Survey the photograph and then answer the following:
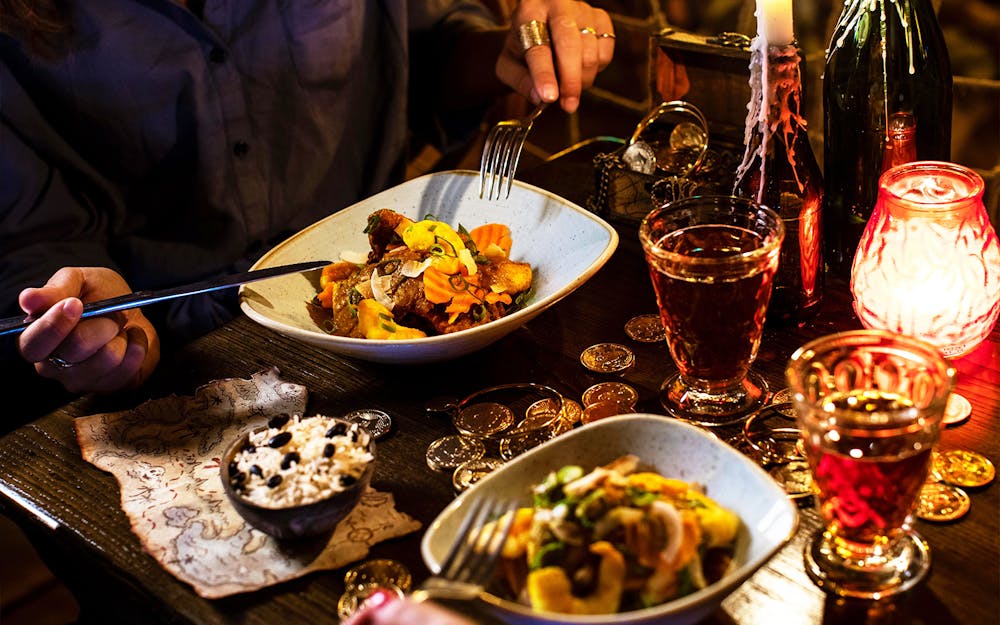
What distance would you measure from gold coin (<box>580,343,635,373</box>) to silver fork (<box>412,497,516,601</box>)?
0.38 meters

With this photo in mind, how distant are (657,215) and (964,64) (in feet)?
4.37

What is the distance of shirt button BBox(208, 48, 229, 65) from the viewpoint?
5.92ft

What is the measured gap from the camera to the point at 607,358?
1178 mm

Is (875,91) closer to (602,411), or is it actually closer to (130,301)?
(602,411)

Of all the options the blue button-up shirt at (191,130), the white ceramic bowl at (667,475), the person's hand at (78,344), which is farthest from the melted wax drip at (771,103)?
the blue button-up shirt at (191,130)

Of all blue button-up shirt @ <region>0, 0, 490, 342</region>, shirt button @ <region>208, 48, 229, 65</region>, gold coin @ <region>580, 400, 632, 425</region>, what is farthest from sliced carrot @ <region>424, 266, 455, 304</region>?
shirt button @ <region>208, 48, 229, 65</region>

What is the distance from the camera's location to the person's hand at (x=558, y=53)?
1.53m

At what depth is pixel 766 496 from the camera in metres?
0.77

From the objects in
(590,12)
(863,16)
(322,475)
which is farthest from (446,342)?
(590,12)

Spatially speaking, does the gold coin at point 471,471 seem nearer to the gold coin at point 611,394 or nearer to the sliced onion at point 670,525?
the gold coin at point 611,394

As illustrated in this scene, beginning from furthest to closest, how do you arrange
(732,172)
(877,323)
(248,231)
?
(248,231), (732,172), (877,323)

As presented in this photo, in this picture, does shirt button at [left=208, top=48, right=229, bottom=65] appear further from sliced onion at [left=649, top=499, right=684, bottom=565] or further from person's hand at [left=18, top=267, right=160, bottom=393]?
sliced onion at [left=649, top=499, right=684, bottom=565]

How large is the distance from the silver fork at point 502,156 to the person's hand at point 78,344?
578mm

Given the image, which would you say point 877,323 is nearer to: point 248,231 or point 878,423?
point 878,423
